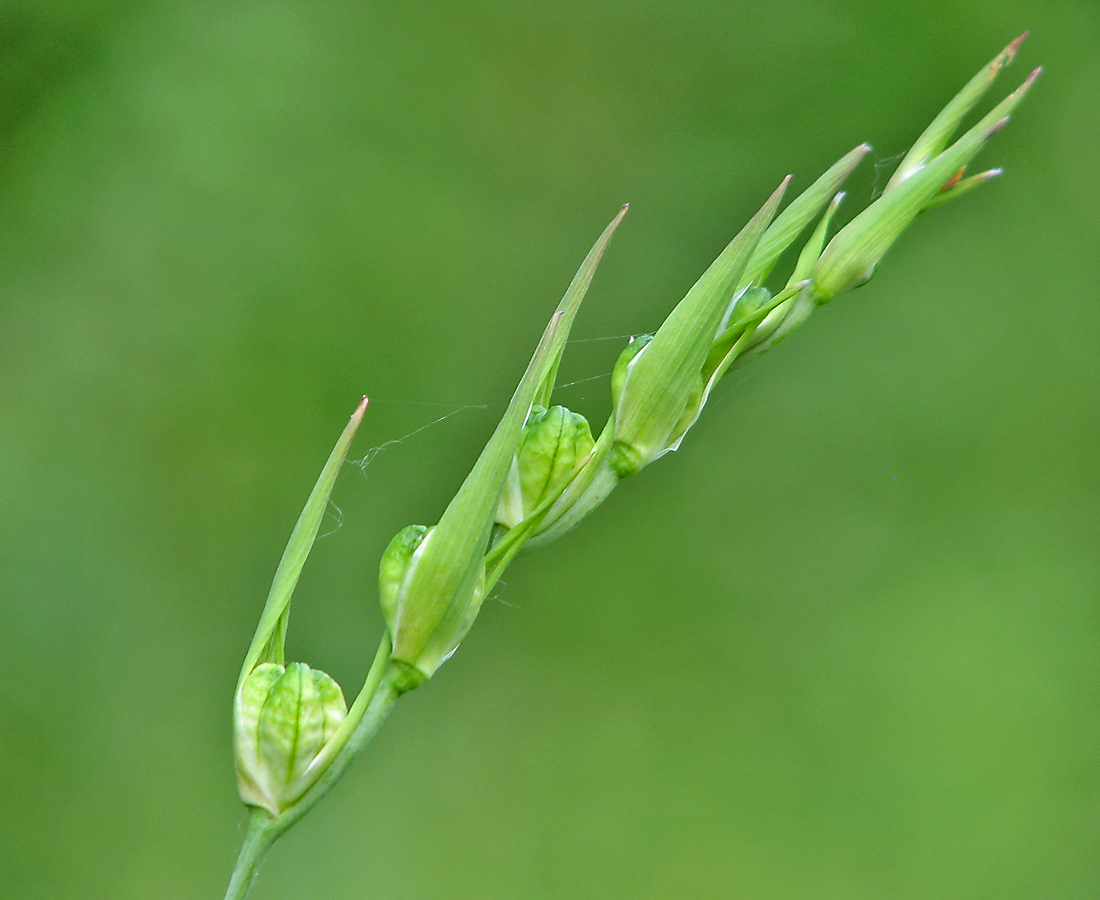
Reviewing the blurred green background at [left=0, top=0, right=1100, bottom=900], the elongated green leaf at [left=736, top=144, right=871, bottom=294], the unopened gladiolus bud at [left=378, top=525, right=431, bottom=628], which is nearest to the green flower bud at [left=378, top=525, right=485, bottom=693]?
the unopened gladiolus bud at [left=378, top=525, right=431, bottom=628]

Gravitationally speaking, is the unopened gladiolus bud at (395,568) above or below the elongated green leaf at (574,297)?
below

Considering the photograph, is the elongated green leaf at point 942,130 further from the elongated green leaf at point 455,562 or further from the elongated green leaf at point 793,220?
the elongated green leaf at point 455,562

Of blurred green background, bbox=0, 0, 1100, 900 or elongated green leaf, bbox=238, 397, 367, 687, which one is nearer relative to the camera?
elongated green leaf, bbox=238, 397, 367, 687

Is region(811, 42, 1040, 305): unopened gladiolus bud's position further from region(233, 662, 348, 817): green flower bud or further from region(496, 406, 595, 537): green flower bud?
region(233, 662, 348, 817): green flower bud

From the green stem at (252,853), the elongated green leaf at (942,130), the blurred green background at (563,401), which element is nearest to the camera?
the green stem at (252,853)

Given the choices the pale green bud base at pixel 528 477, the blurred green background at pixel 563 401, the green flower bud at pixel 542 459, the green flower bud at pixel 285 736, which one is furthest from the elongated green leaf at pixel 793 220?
the blurred green background at pixel 563 401
